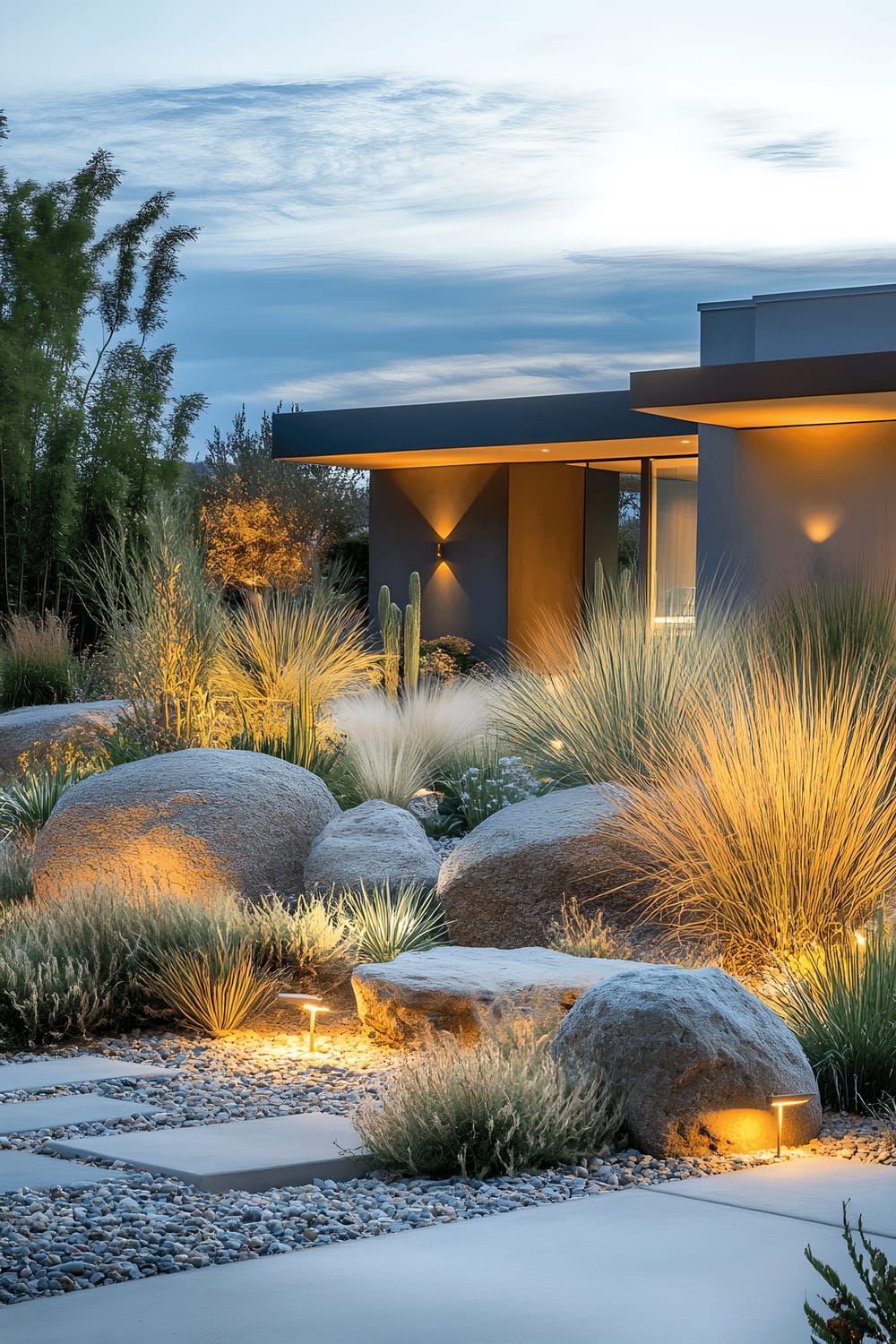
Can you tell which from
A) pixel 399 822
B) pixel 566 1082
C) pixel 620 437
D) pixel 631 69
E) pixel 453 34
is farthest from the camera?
pixel 620 437

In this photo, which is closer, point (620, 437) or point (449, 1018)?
point (449, 1018)

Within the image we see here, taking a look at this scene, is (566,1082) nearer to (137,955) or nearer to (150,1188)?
(150,1188)

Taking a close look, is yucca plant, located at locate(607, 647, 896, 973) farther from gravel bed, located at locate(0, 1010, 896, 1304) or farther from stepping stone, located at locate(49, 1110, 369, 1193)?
stepping stone, located at locate(49, 1110, 369, 1193)

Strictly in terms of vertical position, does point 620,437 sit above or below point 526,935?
above

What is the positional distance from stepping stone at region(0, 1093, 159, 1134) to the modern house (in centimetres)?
648

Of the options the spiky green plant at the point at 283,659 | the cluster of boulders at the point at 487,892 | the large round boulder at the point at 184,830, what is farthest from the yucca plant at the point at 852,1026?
the spiky green plant at the point at 283,659

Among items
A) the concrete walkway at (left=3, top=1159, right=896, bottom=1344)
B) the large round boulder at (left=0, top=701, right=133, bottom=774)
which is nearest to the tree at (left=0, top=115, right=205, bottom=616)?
the large round boulder at (left=0, top=701, right=133, bottom=774)

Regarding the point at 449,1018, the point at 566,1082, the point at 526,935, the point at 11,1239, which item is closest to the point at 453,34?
the point at 526,935

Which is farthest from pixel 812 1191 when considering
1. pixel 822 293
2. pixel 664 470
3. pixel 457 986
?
pixel 664 470

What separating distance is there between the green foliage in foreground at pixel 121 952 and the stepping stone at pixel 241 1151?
154 centimetres

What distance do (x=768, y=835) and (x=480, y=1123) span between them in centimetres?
229

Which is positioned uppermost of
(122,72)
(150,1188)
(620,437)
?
(122,72)

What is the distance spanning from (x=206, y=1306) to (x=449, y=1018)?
2.41 meters

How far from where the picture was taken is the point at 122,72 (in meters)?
10.4
